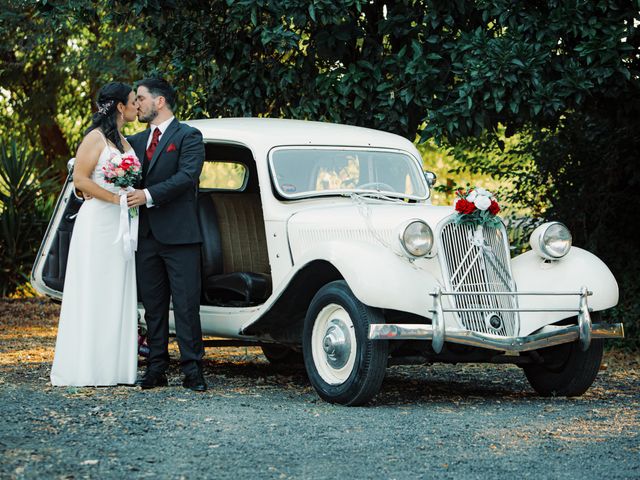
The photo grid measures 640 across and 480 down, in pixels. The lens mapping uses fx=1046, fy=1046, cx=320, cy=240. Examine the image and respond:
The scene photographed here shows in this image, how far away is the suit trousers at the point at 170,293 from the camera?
7130 millimetres

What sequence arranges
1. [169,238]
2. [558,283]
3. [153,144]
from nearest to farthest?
[558,283]
[169,238]
[153,144]

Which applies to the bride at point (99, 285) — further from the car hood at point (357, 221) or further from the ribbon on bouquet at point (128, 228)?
the car hood at point (357, 221)

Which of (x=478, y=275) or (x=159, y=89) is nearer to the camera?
(x=478, y=275)

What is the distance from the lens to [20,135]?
68.6 feet

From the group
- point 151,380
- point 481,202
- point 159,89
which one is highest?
point 159,89

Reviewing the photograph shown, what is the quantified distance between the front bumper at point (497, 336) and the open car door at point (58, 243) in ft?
10.5

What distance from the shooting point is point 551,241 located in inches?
280

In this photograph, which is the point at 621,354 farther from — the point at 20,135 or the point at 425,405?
the point at 20,135

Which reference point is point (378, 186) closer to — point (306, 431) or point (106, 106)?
point (106, 106)

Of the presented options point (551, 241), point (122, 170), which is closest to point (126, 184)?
point (122, 170)

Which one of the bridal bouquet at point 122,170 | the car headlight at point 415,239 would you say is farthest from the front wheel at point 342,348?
the bridal bouquet at point 122,170

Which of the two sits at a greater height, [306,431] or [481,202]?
[481,202]

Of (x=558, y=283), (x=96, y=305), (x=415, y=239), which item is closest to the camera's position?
(x=415, y=239)

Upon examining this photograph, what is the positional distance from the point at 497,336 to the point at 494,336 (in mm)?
26
